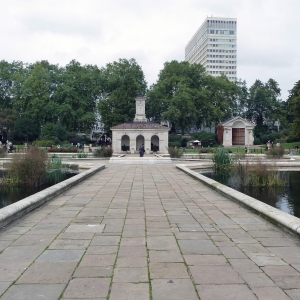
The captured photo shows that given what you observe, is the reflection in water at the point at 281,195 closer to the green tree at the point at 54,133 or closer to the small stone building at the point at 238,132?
the green tree at the point at 54,133

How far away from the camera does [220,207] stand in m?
7.96

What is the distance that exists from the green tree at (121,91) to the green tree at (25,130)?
978 centimetres

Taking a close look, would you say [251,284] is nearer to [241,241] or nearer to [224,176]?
[241,241]

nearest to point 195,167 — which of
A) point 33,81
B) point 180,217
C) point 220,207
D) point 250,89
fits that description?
point 220,207

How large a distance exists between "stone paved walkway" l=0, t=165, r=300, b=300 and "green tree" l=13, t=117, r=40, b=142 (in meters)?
44.8

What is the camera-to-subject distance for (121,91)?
52.6m

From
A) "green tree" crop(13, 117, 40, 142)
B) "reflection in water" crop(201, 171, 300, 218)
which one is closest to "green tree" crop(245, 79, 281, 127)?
"green tree" crop(13, 117, 40, 142)

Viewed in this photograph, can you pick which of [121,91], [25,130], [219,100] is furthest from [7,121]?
[219,100]

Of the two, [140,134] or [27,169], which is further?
[140,134]

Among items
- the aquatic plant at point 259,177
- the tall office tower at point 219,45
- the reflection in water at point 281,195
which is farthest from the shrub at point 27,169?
the tall office tower at point 219,45

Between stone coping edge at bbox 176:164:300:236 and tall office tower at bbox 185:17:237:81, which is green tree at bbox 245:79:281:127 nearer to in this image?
stone coping edge at bbox 176:164:300:236

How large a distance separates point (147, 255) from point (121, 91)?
162 ft

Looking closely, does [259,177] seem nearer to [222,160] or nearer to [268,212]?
[222,160]

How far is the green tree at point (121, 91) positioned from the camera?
52.1 metres
